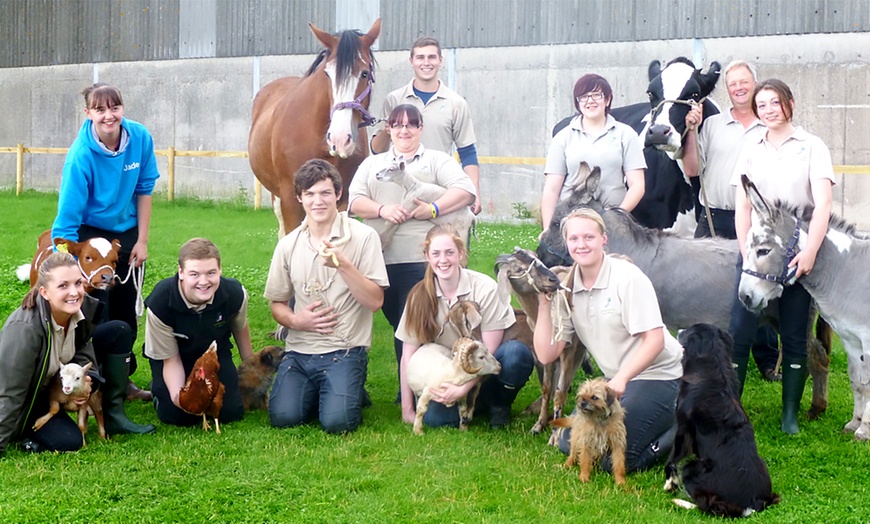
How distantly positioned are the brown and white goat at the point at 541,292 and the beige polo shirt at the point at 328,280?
2.96ft

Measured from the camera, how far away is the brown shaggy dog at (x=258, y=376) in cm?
595

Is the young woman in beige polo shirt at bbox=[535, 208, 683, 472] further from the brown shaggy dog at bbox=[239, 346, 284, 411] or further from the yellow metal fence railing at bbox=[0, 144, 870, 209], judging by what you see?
the yellow metal fence railing at bbox=[0, 144, 870, 209]

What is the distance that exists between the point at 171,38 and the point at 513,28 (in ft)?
28.4

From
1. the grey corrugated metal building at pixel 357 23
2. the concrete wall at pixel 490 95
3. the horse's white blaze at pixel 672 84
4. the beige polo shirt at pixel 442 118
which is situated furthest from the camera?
the grey corrugated metal building at pixel 357 23

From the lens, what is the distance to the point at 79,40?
23219 mm

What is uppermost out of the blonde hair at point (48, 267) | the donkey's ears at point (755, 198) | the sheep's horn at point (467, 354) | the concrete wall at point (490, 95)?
the concrete wall at point (490, 95)

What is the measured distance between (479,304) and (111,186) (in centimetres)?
242

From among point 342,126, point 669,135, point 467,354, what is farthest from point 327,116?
point 467,354

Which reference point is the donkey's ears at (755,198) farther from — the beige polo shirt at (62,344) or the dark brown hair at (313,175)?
the beige polo shirt at (62,344)

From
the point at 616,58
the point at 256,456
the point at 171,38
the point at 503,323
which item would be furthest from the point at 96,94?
the point at 171,38

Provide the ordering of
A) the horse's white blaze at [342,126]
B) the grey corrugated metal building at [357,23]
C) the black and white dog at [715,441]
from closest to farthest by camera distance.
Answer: the black and white dog at [715,441]
the horse's white blaze at [342,126]
the grey corrugated metal building at [357,23]

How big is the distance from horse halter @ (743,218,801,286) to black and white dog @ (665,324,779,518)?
0.73 m

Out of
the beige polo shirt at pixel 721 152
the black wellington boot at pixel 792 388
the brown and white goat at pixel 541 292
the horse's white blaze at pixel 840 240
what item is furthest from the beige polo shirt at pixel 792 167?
the brown and white goat at pixel 541 292

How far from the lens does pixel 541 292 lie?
4812 mm
